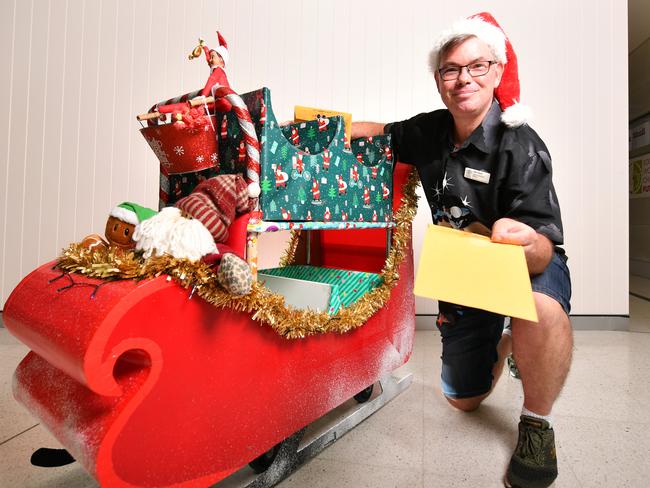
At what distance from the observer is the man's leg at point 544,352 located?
867 millimetres

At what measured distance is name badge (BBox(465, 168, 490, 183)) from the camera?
0.98m

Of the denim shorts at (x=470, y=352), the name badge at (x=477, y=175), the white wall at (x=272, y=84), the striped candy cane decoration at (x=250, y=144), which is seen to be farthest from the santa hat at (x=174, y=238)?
the white wall at (x=272, y=84)

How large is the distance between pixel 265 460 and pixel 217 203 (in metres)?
0.53

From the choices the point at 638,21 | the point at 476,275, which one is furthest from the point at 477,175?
the point at 638,21

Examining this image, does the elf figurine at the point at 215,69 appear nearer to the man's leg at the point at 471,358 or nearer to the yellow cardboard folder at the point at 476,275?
the yellow cardboard folder at the point at 476,275

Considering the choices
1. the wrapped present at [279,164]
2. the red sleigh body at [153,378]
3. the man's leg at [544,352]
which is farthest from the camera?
the man's leg at [544,352]

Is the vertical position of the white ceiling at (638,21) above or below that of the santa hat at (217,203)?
above

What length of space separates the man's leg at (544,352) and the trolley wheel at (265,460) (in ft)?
1.86

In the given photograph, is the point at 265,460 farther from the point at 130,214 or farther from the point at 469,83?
the point at 469,83

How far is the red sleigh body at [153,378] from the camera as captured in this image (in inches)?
20.2

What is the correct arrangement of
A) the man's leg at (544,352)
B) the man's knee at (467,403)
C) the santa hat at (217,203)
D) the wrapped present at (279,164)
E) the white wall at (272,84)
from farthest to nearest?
the white wall at (272,84) → the man's knee at (467,403) → the man's leg at (544,352) → the wrapped present at (279,164) → the santa hat at (217,203)

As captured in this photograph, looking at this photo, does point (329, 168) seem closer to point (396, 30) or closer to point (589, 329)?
point (396, 30)

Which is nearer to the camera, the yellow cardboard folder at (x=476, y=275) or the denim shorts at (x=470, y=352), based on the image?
the yellow cardboard folder at (x=476, y=275)

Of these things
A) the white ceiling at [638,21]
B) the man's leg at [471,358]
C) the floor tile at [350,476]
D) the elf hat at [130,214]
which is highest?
the white ceiling at [638,21]
